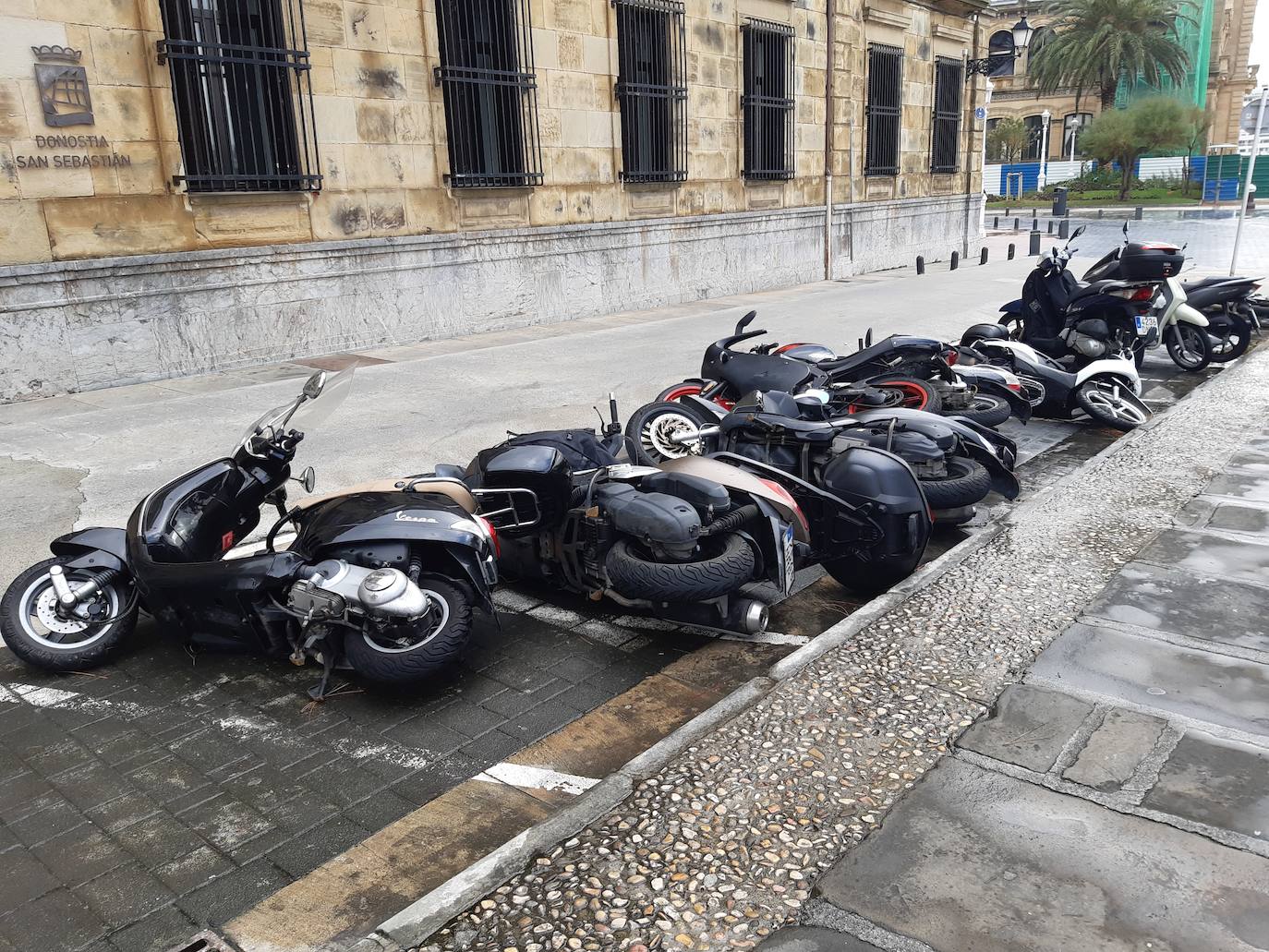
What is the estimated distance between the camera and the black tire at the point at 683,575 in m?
4.34

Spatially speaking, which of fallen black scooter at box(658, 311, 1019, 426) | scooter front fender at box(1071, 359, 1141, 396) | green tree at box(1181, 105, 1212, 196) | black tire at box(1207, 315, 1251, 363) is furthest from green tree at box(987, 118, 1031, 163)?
fallen black scooter at box(658, 311, 1019, 426)

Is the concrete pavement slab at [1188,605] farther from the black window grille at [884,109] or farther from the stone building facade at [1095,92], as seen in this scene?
the stone building facade at [1095,92]

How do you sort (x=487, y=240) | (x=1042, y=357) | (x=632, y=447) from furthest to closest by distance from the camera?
1. (x=487, y=240)
2. (x=1042, y=357)
3. (x=632, y=447)

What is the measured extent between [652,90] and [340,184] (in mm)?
6009

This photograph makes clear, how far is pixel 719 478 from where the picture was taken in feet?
15.5

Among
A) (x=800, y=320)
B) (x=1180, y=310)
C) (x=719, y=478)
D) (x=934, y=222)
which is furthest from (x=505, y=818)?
(x=934, y=222)

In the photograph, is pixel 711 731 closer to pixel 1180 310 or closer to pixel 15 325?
pixel 15 325

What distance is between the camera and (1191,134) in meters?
49.6

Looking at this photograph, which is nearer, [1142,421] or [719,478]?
[719,478]

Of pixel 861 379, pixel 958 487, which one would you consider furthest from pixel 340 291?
pixel 958 487

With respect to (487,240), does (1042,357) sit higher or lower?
lower

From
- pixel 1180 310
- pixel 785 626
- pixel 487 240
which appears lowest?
pixel 785 626

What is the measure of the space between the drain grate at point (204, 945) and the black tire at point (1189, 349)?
38.1 ft

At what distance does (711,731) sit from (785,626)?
1379mm
